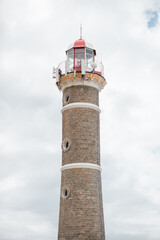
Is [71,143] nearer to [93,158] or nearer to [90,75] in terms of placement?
[93,158]

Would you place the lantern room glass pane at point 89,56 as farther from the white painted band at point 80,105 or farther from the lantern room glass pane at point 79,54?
the white painted band at point 80,105

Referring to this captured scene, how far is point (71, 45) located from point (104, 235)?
42.3 ft

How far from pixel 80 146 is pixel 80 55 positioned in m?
6.56

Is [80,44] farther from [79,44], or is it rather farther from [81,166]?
[81,166]

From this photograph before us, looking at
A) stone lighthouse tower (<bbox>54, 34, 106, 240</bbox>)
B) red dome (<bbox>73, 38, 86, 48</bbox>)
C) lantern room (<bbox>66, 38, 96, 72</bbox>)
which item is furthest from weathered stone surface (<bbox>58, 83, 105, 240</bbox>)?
red dome (<bbox>73, 38, 86, 48</bbox>)

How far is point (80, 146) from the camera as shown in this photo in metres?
27.6

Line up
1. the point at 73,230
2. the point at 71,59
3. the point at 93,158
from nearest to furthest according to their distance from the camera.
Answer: the point at 73,230 → the point at 93,158 → the point at 71,59

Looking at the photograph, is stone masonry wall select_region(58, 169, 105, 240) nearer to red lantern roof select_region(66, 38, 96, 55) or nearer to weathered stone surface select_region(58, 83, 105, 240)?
weathered stone surface select_region(58, 83, 105, 240)

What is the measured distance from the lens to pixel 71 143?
91.3ft

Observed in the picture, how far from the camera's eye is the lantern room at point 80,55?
97.4ft

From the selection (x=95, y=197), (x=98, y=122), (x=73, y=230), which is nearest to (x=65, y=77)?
(x=98, y=122)

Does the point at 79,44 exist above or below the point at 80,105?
above

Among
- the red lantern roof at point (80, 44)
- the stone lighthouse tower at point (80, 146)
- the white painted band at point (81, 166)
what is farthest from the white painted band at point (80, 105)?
the red lantern roof at point (80, 44)

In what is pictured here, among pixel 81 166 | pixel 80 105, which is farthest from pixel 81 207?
pixel 80 105
